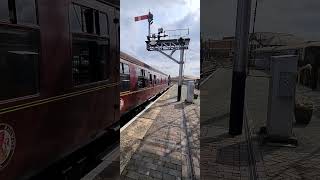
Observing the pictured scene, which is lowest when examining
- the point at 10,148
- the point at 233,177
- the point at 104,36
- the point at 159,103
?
the point at 233,177

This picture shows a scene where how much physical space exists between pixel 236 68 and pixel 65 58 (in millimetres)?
704

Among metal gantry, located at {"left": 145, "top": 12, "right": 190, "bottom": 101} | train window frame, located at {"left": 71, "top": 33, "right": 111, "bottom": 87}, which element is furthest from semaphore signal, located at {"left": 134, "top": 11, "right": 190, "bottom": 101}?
train window frame, located at {"left": 71, "top": 33, "right": 111, "bottom": 87}

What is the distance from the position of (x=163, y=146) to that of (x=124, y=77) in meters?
0.39

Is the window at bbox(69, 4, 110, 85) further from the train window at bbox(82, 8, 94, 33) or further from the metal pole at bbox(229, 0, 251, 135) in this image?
the metal pole at bbox(229, 0, 251, 135)

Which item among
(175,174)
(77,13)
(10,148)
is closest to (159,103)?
(175,174)

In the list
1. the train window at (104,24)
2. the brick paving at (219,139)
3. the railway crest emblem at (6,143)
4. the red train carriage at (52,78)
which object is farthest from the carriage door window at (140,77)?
the railway crest emblem at (6,143)

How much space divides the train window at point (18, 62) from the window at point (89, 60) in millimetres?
205

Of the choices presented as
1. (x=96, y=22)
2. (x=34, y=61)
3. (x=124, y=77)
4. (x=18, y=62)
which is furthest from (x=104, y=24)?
(x=18, y=62)

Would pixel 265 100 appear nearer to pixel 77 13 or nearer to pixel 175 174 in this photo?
pixel 175 174

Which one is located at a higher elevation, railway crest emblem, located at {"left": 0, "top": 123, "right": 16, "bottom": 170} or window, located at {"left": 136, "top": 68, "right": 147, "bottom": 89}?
window, located at {"left": 136, "top": 68, "right": 147, "bottom": 89}

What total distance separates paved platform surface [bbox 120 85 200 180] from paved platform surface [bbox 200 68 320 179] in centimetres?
7

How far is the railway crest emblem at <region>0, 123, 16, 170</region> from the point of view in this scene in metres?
1.35

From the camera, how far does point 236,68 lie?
151 cm

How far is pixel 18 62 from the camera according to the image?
1.42 m
